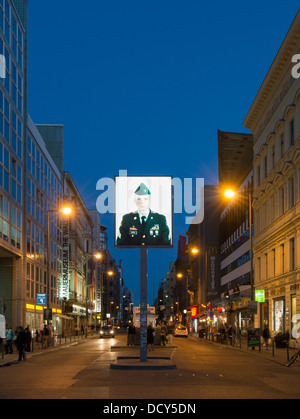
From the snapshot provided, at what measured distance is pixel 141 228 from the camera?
2930 centimetres

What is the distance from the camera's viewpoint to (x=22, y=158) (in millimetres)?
55219

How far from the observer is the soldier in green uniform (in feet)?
95.9

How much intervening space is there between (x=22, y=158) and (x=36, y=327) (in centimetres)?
1667

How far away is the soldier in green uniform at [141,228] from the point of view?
2923cm

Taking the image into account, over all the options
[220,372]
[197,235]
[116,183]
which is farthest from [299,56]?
[197,235]

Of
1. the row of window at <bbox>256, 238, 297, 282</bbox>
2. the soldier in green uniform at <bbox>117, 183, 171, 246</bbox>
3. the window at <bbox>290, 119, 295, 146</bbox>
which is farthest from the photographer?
the window at <bbox>290, 119, 295, 146</bbox>

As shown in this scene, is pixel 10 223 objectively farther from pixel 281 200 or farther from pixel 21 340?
pixel 281 200

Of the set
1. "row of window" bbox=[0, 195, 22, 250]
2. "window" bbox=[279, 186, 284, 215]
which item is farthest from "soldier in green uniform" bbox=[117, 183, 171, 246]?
"row of window" bbox=[0, 195, 22, 250]

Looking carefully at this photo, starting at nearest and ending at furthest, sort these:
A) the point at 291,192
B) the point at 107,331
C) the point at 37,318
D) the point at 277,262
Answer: the point at 291,192, the point at 277,262, the point at 37,318, the point at 107,331

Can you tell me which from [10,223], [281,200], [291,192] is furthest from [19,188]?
[291,192]

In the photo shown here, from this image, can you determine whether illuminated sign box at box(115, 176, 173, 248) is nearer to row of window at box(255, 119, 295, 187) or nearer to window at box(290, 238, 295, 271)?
window at box(290, 238, 295, 271)

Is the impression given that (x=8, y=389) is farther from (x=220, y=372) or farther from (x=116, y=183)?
(x=116, y=183)

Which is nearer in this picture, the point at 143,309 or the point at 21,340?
the point at 143,309

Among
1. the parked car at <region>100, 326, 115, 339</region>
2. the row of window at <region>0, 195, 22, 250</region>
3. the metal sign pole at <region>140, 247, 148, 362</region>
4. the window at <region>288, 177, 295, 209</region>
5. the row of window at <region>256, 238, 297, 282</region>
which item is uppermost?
the window at <region>288, 177, 295, 209</region>
